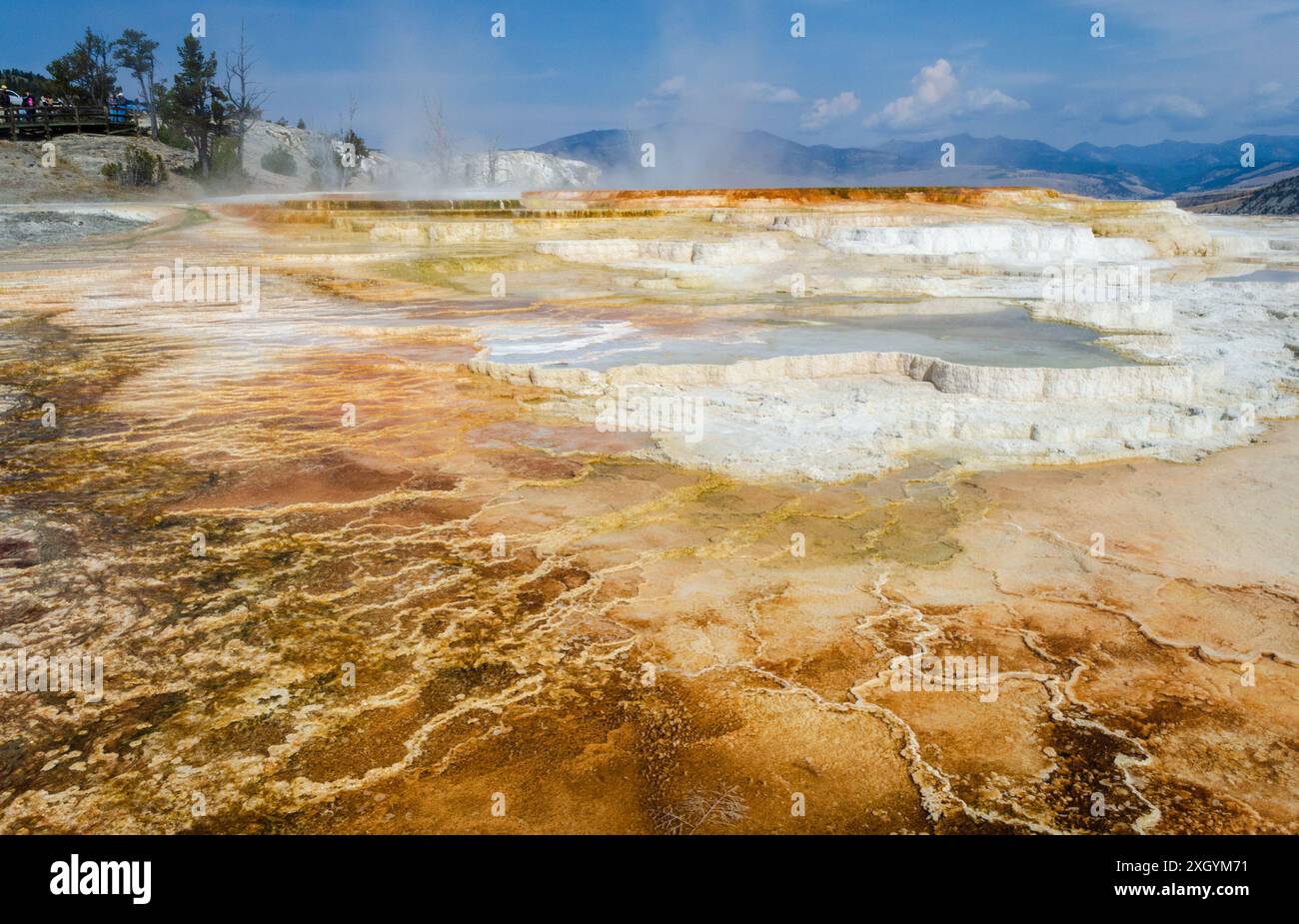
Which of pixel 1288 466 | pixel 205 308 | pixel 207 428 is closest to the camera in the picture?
pixel 1288 466

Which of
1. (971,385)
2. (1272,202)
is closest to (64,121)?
(971,385)

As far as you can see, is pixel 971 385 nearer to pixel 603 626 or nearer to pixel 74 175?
pixel 603 626

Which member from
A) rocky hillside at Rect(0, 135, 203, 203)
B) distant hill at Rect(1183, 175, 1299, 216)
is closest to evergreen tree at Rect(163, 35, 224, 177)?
rocky hillside at Rect(0, 135, 203, 203)

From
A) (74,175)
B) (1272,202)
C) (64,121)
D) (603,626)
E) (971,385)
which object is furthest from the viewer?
(1272,202)

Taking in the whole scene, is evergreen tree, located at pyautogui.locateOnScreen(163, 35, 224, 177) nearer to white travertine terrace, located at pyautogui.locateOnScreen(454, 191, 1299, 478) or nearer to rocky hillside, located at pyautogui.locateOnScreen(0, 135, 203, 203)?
rocky hillside, located at pyautogui.locateOnScreen(0, 135, 203, 203)

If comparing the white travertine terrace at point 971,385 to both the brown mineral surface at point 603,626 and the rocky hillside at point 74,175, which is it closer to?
the brown mineral surface at point 603,626
